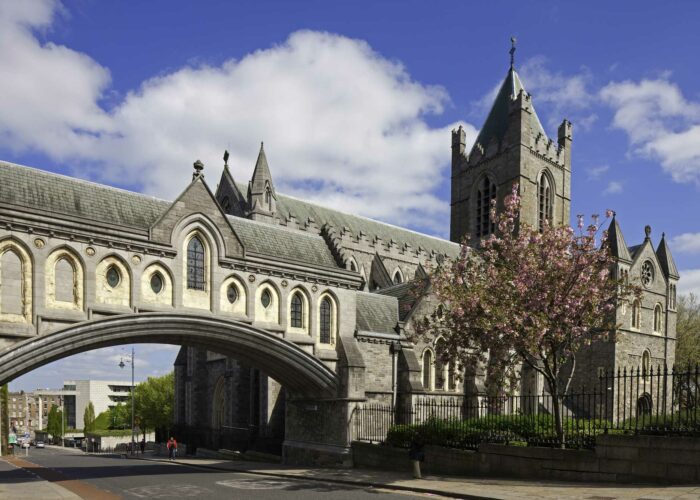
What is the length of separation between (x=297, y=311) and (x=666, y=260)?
32.9 metres

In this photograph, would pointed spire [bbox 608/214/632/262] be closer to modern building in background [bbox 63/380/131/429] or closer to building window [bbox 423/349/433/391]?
building window [bbox 423/349/433/391]

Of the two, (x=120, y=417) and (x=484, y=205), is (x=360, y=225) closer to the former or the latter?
(x=484, y=205)

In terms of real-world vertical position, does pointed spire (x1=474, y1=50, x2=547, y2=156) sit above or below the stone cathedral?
above

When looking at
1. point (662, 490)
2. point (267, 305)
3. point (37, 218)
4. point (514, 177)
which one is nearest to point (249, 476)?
point (267, 305)

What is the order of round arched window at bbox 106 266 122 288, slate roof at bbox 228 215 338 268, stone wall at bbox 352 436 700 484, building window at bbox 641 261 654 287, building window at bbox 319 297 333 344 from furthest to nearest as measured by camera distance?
building window at bbox 641 261 654 287
building window at bbox 319 297 333 344
slate roof at bbox 228 215 338 268
round arched window at bbox 106 266 122 288
stone wall at bbox 352 436 700 484

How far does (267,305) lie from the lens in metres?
21.2

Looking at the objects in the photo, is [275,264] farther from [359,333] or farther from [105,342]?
[105,342]

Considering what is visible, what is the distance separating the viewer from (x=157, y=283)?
18672 mm

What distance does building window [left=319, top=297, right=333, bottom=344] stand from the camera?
74.9 feet

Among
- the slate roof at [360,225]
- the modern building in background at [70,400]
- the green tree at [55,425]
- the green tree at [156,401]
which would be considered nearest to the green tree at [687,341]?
the slate roof at [360,225]

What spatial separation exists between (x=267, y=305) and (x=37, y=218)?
26.3 feet

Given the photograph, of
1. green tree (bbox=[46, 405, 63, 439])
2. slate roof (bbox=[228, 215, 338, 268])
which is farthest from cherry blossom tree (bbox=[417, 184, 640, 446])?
green tree (bbox=[46, 405, 63, 439])

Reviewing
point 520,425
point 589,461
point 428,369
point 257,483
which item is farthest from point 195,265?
point 589,461

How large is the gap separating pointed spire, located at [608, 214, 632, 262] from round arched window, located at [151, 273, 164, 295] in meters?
30.8
